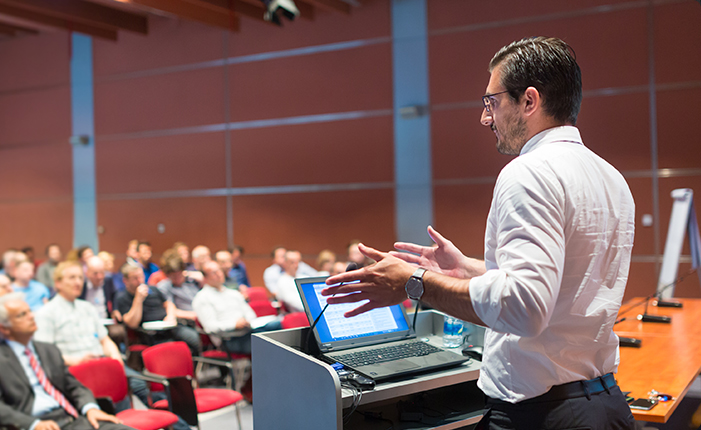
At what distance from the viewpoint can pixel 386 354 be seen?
6.31 feet

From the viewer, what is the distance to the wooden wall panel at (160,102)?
8.87m

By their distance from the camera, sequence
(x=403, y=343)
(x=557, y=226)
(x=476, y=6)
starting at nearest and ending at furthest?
(x=557, y=226) → (x=403, y=343) → (x=476, y=6)

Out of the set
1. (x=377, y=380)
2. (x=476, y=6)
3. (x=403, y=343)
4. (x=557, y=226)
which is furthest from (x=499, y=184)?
(x=476, y=6)

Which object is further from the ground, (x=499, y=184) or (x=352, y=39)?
(x=352, y=39)

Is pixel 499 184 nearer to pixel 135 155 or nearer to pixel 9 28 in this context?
pixel 135 155

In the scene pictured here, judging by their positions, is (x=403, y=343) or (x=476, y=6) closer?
(x=403, y=343)

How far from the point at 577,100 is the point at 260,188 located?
7.52m

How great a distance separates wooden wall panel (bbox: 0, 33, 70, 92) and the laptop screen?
9517 mm

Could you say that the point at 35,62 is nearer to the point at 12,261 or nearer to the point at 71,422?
the point at 12,261

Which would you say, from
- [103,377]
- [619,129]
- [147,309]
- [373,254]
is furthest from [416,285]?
[619,129]

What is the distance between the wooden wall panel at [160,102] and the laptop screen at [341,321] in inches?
285

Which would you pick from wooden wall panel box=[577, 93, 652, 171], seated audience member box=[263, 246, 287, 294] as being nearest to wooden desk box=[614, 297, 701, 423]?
wooden wall panel box=[577, 93, 652, 171]

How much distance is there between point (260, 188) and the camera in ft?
Result: 28.0

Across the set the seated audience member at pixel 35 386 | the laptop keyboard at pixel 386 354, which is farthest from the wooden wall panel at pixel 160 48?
the laptop keyboard at pixel 386 354
